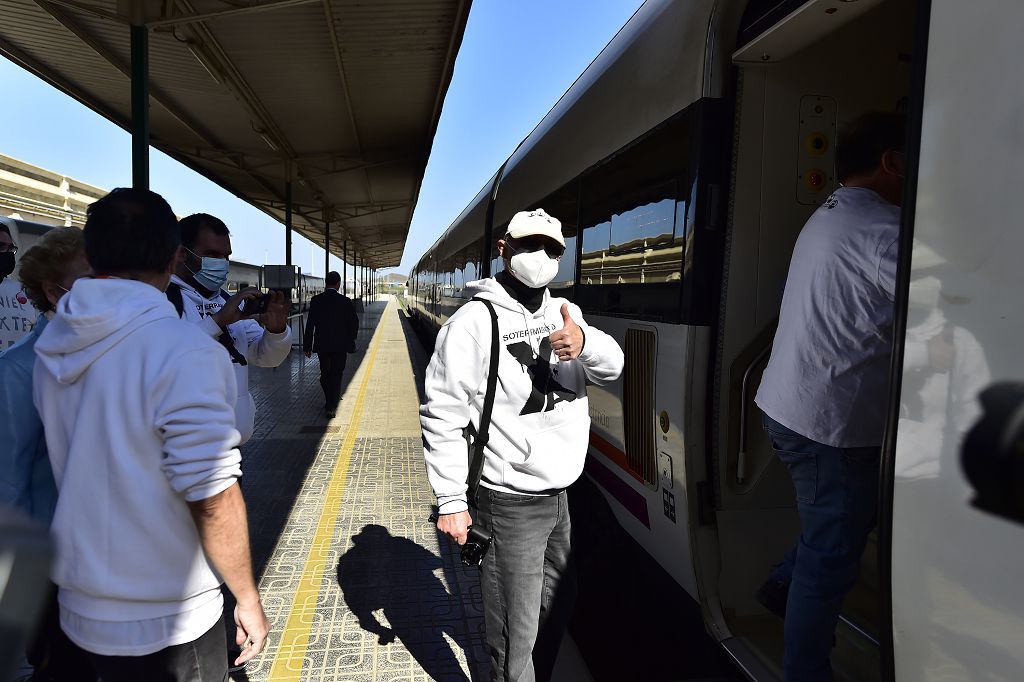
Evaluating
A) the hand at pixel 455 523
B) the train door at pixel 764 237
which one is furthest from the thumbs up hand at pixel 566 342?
the train door at pixel 764 237

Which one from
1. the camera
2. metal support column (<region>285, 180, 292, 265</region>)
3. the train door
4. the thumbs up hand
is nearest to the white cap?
the thumbs up hand

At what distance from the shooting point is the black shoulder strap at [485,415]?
2.30 meters

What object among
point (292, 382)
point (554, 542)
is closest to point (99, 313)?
point (554, 542)

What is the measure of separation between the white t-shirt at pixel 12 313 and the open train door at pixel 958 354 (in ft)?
19.8

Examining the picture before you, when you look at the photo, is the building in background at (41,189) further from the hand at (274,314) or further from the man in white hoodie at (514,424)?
the man in white hoodie at (514,424)

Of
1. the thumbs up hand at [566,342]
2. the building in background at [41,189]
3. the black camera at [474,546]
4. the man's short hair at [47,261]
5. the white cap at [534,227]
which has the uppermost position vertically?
the building in background at [41,189]

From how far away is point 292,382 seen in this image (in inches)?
468

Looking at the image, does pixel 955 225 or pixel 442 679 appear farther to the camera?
pixel 442 679

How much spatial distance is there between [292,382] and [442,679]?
959 cm

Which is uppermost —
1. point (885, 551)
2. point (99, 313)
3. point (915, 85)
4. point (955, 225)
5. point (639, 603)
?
point (915, 85)

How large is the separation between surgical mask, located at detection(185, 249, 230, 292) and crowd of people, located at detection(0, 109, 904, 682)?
10mm

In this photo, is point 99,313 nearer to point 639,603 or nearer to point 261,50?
point 639,603

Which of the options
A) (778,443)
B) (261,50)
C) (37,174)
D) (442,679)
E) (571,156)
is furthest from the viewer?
(37,174)

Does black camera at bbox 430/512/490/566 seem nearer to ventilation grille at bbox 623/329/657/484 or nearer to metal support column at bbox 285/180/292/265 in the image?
ventilation grille at bbox 623/329/657/484
